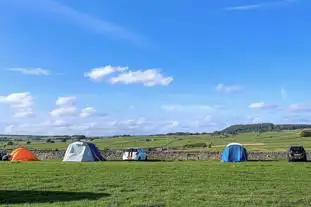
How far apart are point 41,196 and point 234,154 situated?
33.7m

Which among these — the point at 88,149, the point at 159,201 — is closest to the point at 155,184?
the point at 159,201

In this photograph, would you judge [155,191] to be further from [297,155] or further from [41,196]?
[297,155]

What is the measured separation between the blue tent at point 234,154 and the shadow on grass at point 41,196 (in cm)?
3196

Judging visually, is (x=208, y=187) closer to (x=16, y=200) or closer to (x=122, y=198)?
(x=122, y=198)

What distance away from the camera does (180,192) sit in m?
16.9

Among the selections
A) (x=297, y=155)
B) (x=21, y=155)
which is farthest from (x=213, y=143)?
(x=21, y=155)

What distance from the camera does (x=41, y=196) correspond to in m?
16.0

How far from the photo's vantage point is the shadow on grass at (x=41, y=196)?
1509cm

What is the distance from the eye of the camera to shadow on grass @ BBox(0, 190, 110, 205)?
15087 mm

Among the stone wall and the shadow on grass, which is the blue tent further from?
the shadow on grass

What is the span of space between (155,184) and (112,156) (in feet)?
123

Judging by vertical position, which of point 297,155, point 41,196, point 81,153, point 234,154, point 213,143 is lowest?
point 41,196

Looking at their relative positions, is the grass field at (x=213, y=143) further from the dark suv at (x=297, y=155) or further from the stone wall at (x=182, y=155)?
the dark suv at (x=297, y=155)

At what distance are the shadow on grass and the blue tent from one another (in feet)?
105
